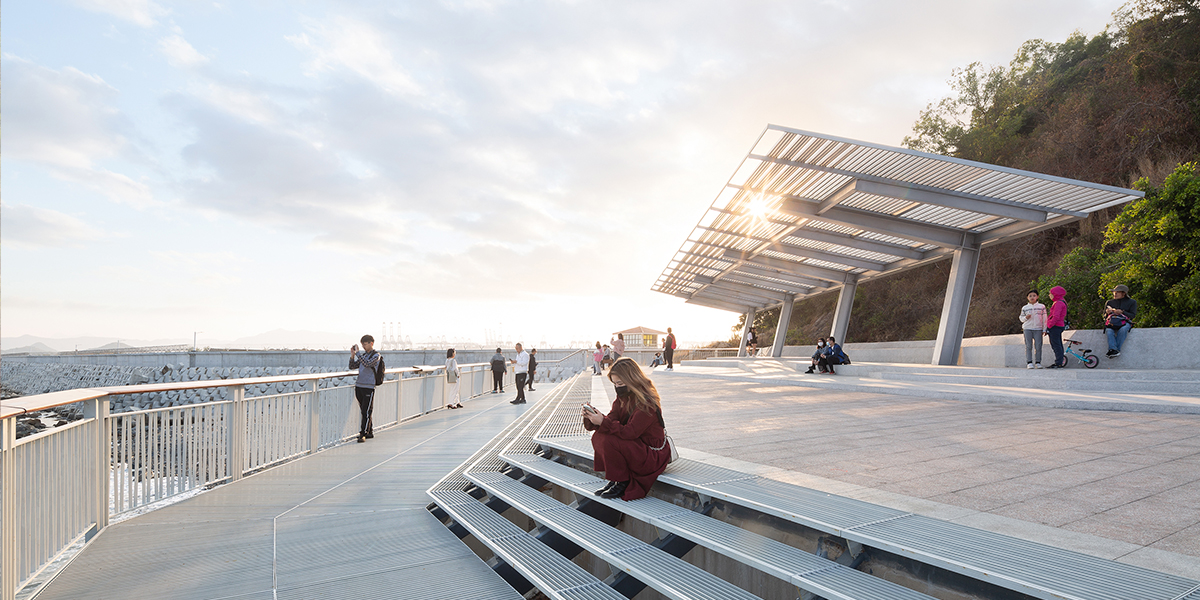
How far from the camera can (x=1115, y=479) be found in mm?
4043

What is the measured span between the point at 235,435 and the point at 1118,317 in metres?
15.3

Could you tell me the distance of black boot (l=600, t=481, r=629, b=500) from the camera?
4.30 metres

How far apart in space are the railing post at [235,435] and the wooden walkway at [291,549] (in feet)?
0.67

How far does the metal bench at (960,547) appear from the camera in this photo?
84.8 inches

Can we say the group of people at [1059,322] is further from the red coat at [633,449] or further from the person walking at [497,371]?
the person walking at [497,371]

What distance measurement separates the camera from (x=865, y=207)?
16031 millimetres

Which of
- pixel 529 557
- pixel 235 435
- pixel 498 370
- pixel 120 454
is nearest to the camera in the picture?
pixel 529 557

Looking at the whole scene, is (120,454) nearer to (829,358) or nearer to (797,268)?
(829,358)

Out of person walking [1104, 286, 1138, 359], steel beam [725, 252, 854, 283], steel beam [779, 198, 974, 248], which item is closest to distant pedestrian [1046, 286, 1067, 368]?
person walking [1104, 286, 1138, 359]

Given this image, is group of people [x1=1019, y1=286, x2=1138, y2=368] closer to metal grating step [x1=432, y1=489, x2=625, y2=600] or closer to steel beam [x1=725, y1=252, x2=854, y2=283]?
metal grating step [x1=432, y1=489, x2=625, y2=600]

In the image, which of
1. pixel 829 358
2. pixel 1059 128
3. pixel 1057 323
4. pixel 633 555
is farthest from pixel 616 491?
pixel 1059 128

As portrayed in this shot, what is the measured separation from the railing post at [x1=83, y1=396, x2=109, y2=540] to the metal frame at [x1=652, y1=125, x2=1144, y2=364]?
36.9 ft

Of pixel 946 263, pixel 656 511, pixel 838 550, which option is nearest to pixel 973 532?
pixel 838 550

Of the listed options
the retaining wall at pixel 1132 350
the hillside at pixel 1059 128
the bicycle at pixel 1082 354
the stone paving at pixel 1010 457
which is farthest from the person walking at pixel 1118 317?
the stone paving at pixel 1010 457
